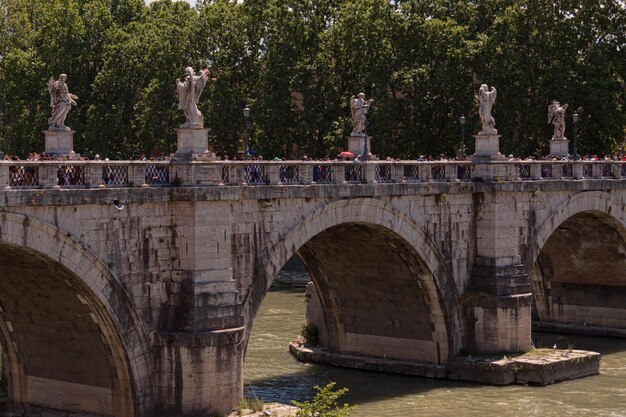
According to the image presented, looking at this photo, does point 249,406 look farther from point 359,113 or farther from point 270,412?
point 359,113

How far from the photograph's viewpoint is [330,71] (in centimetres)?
6244

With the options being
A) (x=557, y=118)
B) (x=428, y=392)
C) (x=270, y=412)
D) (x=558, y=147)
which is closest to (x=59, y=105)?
(x=270, y=412)

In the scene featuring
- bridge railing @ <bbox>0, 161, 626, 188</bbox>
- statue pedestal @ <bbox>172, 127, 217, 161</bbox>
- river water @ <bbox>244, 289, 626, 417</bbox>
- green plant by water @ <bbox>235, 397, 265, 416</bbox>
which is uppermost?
statue pedestal @ <bbox>172, 127, 217, 161</bbox>

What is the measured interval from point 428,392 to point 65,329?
12127mm

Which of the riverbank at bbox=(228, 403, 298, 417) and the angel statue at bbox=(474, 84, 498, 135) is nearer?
the riverbank at bbox=(228, 403, 298, 417)

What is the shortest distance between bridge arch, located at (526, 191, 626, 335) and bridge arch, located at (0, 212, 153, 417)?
24.0 metres

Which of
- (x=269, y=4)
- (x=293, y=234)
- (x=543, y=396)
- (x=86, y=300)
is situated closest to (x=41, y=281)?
(x=86, y=300)

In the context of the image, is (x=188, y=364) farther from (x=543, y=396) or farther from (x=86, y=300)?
(x=543, y=396)

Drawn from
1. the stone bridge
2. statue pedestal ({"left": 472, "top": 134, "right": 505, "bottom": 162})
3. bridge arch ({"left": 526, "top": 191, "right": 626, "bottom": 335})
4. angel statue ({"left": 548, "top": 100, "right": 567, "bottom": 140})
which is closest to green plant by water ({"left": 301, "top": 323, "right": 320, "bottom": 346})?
the stone bridge

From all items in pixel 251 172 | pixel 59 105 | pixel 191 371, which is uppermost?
pixel 59 105

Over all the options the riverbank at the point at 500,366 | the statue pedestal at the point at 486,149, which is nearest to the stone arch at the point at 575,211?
the statue pedestal at the point at 486,149

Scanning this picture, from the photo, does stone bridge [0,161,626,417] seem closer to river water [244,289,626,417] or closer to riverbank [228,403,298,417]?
riverbank [228,403,298,417]

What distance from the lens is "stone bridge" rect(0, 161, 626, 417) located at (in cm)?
2827

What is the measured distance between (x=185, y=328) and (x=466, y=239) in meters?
13.2
